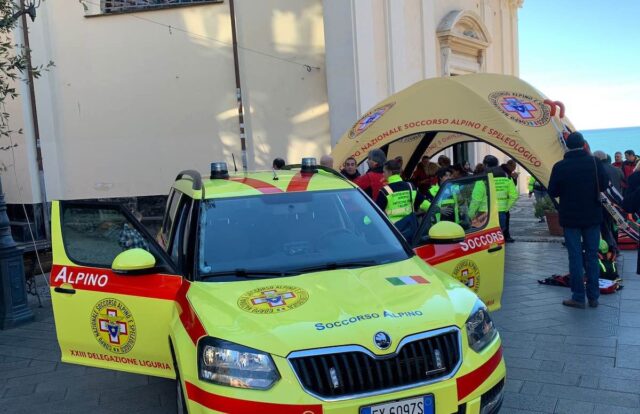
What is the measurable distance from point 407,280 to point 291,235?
2.95ft

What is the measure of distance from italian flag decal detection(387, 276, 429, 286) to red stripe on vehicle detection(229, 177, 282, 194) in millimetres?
1190

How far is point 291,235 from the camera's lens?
396cm

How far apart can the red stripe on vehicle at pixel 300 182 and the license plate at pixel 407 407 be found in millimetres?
1909

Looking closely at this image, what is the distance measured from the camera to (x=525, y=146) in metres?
7.23

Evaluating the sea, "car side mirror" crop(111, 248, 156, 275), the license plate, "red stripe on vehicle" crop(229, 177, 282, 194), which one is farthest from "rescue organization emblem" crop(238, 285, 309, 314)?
the sea

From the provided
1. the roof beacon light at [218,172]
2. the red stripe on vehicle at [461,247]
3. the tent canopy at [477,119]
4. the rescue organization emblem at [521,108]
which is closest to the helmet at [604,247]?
the tent canopy at [477,119]

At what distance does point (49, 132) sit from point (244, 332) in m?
13.2

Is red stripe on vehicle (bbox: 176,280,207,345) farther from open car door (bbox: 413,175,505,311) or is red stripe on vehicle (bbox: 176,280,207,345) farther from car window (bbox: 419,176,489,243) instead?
car window (bbox: 419,176,489,243)

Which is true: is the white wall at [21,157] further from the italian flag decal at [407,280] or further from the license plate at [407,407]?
the license plate at [407,407]

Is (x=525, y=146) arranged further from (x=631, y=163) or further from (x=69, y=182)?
(x=69, y=182)

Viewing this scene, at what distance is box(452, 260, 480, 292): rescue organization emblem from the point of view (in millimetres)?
4797

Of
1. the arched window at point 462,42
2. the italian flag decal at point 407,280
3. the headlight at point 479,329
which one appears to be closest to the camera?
the headlight at point 479,329

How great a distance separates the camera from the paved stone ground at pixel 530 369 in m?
4.25

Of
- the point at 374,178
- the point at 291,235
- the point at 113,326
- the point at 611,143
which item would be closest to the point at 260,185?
the point at 291,235
